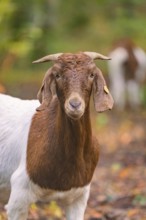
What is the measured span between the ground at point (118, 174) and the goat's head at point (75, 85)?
2591 millimetres

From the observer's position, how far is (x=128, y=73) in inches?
828

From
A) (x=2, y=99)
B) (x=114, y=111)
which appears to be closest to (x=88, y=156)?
(x=2, y=99)

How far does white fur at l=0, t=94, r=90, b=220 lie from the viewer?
7.44 metres

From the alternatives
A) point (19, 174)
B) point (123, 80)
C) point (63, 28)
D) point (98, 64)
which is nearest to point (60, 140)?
point (19, 174)

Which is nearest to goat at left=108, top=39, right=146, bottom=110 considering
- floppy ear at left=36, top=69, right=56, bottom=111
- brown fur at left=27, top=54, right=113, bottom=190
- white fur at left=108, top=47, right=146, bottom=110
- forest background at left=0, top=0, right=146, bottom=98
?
white fur at left=108, top=47, right=146, bottom=110

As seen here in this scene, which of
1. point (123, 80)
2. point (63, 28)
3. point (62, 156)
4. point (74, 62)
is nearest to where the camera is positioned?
point (74, 62)

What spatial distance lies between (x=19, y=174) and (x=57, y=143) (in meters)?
0.46

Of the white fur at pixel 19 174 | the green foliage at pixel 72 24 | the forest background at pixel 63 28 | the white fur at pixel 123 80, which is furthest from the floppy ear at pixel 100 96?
the green foliage at pixel 72 24

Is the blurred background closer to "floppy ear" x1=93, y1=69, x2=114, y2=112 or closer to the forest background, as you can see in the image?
the forest background

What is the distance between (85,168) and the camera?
24.4ft

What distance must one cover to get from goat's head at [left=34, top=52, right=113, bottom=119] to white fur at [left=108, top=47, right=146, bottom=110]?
13568mm

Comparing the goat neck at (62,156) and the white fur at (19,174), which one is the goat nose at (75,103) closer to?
the goat neck at (62,156)

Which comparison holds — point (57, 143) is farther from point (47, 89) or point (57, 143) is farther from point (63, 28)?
point (63, 28)

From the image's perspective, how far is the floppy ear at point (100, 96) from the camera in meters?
6.88
